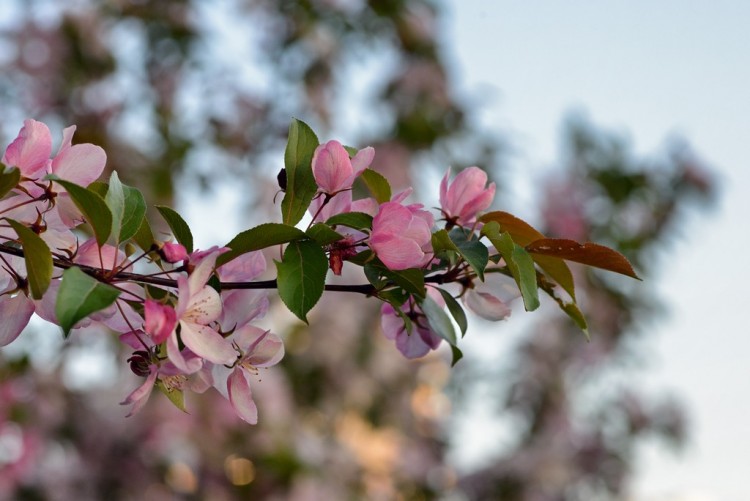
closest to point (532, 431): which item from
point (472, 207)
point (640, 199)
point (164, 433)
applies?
point (640, 199)

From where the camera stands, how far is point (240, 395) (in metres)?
0.64

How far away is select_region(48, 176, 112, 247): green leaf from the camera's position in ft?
1.76

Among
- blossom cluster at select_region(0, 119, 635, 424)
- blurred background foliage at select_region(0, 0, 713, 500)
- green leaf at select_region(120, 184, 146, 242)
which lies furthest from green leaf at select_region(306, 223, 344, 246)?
blurred background foliage at select_region(0, 0, 713, 500)

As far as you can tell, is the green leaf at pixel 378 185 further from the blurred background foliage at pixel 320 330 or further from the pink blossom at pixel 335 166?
the blurred background foliage at pixel 320 330

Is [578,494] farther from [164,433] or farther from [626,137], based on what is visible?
[164,433]

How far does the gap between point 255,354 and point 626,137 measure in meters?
3.19

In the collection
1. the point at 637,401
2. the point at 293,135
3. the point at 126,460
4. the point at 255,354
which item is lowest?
the point at 126,460

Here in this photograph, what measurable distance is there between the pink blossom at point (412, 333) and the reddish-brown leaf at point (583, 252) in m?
0.10

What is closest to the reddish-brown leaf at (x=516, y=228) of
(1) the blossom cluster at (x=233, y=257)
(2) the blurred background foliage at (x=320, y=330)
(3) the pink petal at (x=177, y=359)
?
(1) the blossom cluster at (x=233, y=257)

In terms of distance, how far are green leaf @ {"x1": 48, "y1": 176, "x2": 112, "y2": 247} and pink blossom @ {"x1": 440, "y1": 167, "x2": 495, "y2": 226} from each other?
24 centimetres

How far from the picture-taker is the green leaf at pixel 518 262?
0.61 meters

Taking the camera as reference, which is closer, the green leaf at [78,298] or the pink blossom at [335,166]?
the green leaf at [78,298]

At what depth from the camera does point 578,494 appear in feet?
11.7

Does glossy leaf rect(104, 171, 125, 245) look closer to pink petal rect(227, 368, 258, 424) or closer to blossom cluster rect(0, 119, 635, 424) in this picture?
blossom cluster rect(0, 119, 635, 424)
